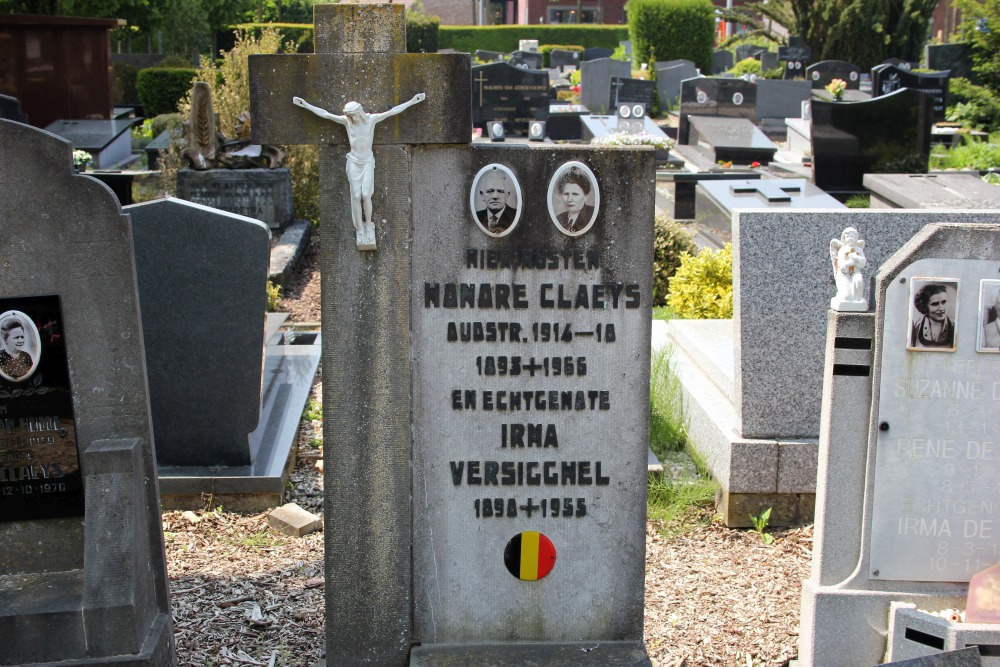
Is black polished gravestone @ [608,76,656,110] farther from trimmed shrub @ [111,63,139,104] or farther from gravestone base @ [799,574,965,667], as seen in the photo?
gravestone base @ [799,574,965,667]

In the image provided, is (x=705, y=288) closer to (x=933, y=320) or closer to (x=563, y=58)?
(x=933, y=320)

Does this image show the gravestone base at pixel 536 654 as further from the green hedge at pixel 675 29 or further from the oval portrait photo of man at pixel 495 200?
the green hedge at pixel 675 29

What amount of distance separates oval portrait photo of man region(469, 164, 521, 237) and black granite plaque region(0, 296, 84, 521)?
5.15 feet

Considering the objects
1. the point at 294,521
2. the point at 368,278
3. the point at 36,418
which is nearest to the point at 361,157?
the point at 368,278

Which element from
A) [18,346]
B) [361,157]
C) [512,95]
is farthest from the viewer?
[512,95]

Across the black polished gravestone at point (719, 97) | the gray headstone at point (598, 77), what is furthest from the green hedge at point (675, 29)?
the black polished gravestone at point (719, 97)

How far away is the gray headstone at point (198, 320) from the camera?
576 cm

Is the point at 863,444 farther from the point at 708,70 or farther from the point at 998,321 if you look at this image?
the point at 708,70

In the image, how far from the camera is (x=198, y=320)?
5785 millimetres

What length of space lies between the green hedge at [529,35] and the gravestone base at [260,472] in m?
49.7

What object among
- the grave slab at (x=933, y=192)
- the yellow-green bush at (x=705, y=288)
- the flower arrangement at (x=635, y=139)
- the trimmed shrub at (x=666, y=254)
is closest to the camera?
the yellow-green bush at (x=705, y=288)

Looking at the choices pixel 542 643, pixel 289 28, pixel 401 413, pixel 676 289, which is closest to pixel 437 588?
pixel 542 643

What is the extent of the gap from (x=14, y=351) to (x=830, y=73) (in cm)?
3000

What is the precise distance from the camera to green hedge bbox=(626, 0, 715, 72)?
36.4m
